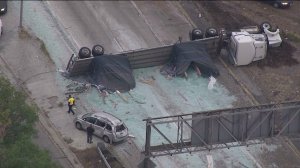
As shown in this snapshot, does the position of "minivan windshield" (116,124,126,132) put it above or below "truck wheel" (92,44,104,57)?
below

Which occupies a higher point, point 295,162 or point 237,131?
point 237,131

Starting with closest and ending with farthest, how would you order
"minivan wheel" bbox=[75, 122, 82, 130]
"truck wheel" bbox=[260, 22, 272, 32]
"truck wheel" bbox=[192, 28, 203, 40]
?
"minivan wheel" bbox=[75, 122, 82, 130]
"truck wheel" bbox=[192, 28, 203, 40]
"truck wheel" bbox=[260, 22, 272, 32]

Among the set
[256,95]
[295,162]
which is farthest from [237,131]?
[256,95]

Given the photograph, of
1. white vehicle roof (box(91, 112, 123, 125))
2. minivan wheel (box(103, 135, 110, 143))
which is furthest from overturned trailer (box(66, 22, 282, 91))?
minivan wheel (box(103, 135, 110, 143))

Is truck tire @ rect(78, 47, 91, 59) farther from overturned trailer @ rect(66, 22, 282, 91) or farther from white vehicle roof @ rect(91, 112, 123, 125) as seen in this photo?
white vehicle roof @ rect(91, 112, 123, 125)

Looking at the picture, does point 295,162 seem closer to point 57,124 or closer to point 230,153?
point 230,153

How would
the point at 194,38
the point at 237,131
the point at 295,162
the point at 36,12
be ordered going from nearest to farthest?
1. the point at 237,131
2. the point at 295,162
3. the point at 194,38
4. the point at 36,12

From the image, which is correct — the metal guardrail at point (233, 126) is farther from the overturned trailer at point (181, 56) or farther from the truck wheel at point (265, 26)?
the truck wheel at point (265, 26)

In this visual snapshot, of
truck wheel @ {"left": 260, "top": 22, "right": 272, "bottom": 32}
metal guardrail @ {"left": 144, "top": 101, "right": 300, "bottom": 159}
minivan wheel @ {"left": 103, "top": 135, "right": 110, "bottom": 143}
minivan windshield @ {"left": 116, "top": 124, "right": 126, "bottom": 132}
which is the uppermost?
metal guardrail @ {"left": 144, "top": 101, "right": 300, "bottom": 159}

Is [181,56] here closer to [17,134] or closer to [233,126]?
[233,126]
